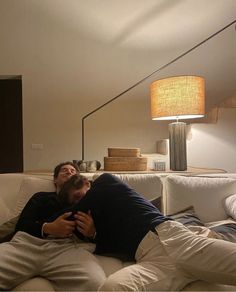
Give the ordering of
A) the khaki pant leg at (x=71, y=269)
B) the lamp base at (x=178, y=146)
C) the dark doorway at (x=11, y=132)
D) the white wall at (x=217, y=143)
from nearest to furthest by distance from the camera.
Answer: the khaki pant leg at (x=71, y=269), the lamp base at (x=178, y=146), the white wall at (x=217, y=143), the dark doorway at (x=11, y=132)

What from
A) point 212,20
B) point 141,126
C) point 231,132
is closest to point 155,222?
point 231,132

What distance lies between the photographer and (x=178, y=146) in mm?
2514

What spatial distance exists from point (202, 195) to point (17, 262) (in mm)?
1336

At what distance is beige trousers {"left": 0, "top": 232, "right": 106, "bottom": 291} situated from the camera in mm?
1209

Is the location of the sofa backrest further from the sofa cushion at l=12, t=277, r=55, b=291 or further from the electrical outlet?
the electrical outlet

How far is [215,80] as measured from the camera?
3684 mm

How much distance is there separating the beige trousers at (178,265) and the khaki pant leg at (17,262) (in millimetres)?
400

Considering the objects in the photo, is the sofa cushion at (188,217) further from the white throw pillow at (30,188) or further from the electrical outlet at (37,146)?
the electrical outlet at (37,146)

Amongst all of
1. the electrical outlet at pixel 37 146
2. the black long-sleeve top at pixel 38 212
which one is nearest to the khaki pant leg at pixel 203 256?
the black long-sleeve top at pixel 38 212

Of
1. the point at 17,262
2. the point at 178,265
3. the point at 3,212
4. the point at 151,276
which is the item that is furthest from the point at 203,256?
the point at 3,212

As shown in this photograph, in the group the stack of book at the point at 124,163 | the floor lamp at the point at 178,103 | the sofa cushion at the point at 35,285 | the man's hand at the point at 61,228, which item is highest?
the floor lamp at the point at 178,103

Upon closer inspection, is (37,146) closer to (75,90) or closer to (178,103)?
(75,90)

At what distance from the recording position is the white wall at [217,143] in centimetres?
320

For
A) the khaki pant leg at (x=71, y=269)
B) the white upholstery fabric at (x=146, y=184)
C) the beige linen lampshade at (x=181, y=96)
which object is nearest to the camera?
the khaki pant leg at (x=71, y=269)
